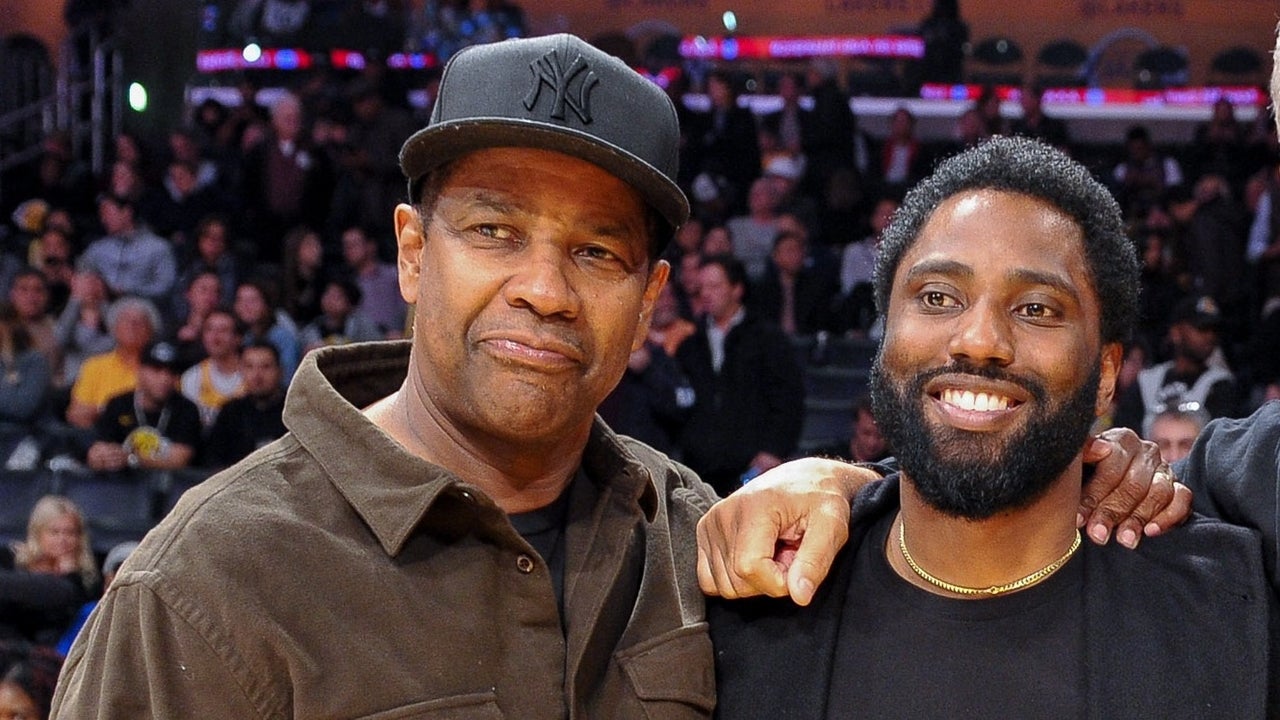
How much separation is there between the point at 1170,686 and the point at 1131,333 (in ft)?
2.04

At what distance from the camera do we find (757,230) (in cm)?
1112

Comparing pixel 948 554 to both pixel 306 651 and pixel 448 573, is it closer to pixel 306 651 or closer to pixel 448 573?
pixel 448 573

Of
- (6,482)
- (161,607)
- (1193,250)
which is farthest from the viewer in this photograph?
(1193,250)

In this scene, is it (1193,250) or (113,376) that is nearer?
(113,376)

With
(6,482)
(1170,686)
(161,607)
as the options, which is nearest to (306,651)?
(161,607)

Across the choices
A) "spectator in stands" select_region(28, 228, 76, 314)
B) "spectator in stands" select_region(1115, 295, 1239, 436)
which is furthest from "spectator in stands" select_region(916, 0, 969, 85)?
"spectator in stands" select_region(28, 228, 76, 314)

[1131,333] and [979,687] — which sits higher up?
[1131,333]

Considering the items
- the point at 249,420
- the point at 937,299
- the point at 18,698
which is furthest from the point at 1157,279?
the point at 937,299

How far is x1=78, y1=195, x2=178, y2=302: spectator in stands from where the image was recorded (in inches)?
444

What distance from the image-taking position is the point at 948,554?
2811 mm

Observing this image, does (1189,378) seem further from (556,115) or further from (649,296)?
(556,115)

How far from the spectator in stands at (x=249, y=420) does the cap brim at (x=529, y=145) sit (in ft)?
19.6

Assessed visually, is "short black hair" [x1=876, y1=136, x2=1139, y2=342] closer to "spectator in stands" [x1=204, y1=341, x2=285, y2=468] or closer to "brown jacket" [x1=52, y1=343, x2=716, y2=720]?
"brown jacket" [x1=52, y1=343, x2=716, y2=720]

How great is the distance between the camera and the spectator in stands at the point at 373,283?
1091 cm
